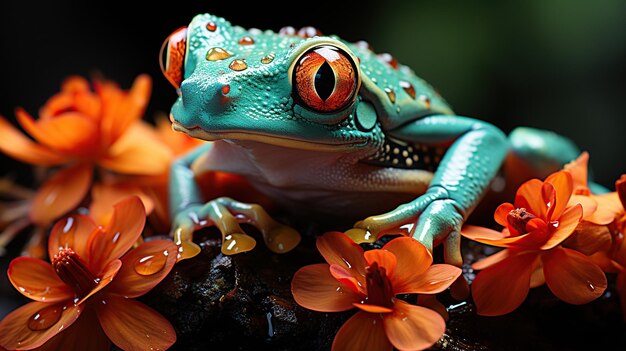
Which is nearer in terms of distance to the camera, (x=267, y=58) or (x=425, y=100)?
(x=267, y=58)

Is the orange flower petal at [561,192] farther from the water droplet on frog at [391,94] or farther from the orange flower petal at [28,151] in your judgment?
the orange flower petal at [28,151]

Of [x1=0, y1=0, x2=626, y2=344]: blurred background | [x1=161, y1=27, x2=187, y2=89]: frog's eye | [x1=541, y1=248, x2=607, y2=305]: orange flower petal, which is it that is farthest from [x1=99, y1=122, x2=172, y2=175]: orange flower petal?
[x1=0, y1=0, x2=626, y2=344]: blurred background

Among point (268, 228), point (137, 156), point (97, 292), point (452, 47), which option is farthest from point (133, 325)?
point (452, 47)

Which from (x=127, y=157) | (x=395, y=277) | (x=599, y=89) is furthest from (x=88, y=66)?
(x=395, y=277)

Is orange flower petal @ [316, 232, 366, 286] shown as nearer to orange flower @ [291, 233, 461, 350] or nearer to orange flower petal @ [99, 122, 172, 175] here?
orange flower @ [291, 233, 461, 350]

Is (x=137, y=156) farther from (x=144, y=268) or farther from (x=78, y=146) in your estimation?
(x=144, y=268)

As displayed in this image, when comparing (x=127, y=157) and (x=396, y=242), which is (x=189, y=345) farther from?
(x=127, y=157)

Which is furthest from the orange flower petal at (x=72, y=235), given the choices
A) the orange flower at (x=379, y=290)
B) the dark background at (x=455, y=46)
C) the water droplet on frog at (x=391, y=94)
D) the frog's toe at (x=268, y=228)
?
the dark background at (x=455, y=46)
